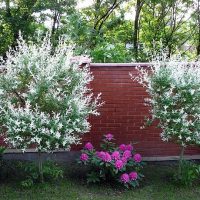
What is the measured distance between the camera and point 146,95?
6.52 m

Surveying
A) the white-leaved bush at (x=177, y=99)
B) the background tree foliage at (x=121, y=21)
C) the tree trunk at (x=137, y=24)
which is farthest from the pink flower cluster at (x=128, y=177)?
the tree trunk at (x=137, y=24)

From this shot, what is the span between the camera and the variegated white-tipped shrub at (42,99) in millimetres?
5000

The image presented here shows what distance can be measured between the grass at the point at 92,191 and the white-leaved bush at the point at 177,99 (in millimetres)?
729

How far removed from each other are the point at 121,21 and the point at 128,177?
9.04 m

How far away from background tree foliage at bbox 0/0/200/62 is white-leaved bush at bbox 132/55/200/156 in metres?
6.20

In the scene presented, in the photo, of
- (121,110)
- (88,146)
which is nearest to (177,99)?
(121,110)

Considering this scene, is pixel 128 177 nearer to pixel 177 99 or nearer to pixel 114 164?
pixel 114 164

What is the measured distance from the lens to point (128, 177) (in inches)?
225

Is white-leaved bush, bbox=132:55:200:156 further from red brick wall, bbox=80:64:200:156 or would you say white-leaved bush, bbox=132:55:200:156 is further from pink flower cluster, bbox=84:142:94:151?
pink flower cluster, bbox=84:142:94:151

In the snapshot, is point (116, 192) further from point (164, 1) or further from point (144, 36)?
point (144, 36)

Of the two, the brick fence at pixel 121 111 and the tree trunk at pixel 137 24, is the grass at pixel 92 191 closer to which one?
the brick fence at pixel 121 111

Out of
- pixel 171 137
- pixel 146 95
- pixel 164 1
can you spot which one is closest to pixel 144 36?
pixel 164 1

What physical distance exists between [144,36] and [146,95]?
8.29 m

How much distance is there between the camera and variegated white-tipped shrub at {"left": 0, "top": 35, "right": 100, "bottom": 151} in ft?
16.4
